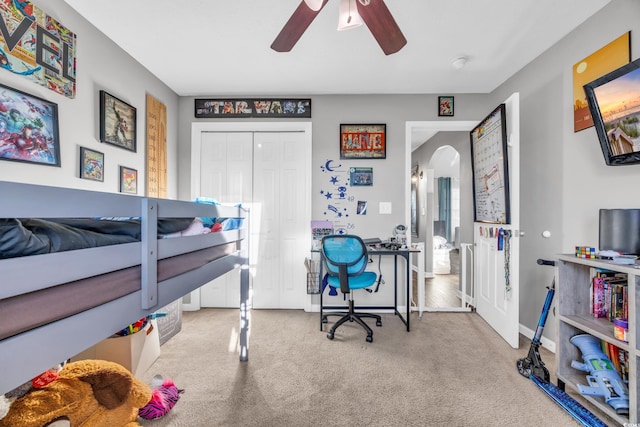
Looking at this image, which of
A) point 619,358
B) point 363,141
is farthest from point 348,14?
point 619,358

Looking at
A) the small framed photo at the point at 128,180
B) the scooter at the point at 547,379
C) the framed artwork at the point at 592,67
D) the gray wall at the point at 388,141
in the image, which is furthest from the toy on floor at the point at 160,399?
the framed artwork at the point at 592,67

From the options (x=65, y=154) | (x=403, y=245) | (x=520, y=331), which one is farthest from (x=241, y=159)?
(x=520, y=331)

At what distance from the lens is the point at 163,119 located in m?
2.80

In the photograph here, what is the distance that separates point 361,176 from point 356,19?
1769 mm

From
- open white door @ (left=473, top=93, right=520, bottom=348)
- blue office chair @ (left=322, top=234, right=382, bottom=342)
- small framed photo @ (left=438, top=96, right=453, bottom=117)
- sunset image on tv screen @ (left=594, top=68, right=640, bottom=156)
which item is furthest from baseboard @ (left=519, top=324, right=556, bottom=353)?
small framed photo @ (left=438, top=96, right=453, bottom=117)

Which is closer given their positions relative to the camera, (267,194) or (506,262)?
(506,262)

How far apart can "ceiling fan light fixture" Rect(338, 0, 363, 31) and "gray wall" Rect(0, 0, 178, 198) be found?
172cm

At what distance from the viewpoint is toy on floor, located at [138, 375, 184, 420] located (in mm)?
1478

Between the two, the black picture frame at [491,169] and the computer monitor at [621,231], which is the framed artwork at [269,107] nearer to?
the black picture frame at [491,169]

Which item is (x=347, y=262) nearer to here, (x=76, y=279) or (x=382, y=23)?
(x=382, y=23)

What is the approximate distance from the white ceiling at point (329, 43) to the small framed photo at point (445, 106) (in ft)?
0.23

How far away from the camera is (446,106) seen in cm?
296

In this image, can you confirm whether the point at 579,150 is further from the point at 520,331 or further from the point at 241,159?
the point at 241,159

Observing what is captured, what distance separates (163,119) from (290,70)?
4.54ft
